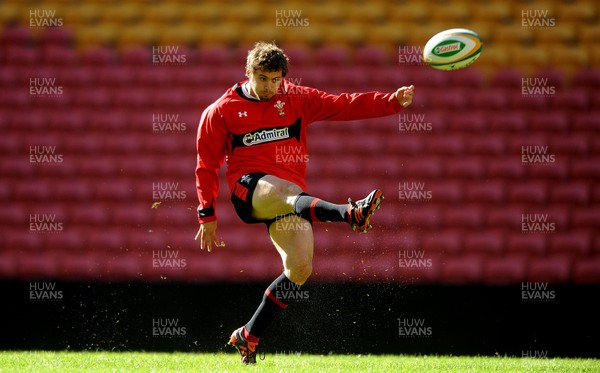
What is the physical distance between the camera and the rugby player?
388 cm

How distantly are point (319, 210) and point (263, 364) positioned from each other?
104 cm

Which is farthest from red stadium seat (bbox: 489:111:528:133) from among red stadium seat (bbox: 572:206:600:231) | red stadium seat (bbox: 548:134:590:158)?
red stadium seat (bbox: 572:206:600:231)

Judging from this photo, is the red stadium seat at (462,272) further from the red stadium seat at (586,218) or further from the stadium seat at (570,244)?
the red stadium seat at (586,218)

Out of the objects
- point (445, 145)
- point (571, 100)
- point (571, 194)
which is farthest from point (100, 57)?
point (571, 194)

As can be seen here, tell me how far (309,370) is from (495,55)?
11.7 ft

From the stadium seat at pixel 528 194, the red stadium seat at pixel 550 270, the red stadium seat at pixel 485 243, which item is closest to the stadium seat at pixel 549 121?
the stadium seat at pixel 528 194

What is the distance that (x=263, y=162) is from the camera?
4012mm

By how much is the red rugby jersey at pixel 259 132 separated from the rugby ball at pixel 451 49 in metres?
0.31

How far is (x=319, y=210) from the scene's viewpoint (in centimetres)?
358

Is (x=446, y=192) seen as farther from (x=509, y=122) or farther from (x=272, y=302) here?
(x=272, y=302)

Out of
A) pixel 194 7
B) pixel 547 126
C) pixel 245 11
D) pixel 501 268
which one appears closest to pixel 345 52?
pixel 245 11

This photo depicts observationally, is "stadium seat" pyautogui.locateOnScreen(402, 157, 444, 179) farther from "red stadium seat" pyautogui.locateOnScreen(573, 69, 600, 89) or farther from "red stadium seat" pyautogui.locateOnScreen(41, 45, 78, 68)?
"red stadium seat" pyautogui.locateOnScreen(41, 45, 78, 68)

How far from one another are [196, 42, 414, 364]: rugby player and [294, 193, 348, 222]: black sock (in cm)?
10

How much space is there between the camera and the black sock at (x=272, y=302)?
13.4ft
